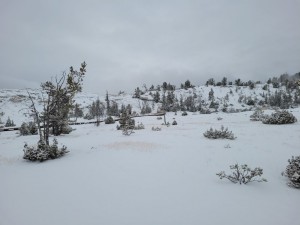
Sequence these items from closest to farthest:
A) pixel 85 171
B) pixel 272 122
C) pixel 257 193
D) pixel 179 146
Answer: pixel 257 193 → pixel 85 171 → pixel 179 146 → pixel 272 122

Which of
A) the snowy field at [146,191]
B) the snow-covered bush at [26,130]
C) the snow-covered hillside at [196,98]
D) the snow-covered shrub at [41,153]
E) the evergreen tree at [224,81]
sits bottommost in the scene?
the snowy field at [146,191]

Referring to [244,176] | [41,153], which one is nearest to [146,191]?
[244,176]

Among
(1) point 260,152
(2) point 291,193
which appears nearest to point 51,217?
(2) point 291,193

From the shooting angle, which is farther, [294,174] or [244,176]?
[244,176]

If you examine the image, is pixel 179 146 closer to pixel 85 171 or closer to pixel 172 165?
pixel 172 165

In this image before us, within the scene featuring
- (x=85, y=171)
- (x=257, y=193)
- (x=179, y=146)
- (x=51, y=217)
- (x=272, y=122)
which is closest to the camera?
(x=51, y=217)

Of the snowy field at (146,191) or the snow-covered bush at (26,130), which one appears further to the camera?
the snow-covered bush at (26,130)

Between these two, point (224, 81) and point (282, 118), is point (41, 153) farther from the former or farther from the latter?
point (224, 81)

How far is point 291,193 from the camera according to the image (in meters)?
6.00

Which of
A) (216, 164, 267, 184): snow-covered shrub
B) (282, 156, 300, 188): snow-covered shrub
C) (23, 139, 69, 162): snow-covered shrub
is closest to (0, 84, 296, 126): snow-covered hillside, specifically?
(23, 139, 69, 162): snow-covered shrub

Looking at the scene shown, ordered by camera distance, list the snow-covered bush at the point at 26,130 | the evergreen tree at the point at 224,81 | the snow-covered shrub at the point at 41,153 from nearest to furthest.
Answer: the snow-covered shrub at the point at 41,153 < the snow-covered bush at the point at 26,130 < the evergreen tree at the point at 224,81

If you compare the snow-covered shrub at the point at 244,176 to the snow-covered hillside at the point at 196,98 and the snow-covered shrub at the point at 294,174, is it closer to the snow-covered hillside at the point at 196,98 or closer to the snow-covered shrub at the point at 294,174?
the snow-covered shrub at the point at 294,174

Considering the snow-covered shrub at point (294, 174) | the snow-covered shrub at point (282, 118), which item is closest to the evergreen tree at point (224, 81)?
the snow-covered shrub at point (282, 118)

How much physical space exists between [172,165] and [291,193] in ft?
12.9
